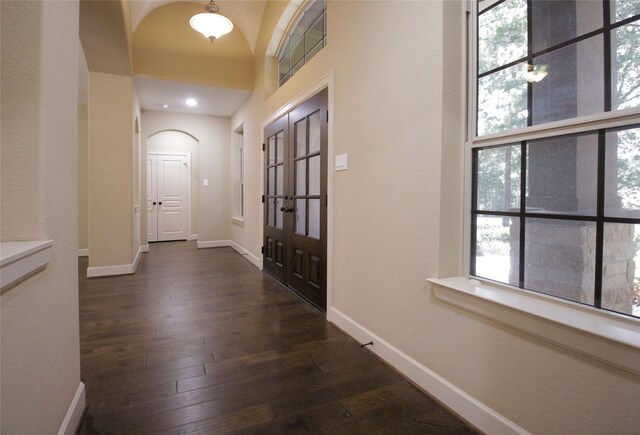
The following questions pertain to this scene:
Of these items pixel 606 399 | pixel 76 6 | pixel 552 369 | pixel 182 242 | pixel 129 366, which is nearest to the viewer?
pixel 606 399

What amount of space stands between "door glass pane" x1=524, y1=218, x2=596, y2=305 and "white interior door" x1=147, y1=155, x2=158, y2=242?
7.55 m

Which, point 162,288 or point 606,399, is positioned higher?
point 606,399

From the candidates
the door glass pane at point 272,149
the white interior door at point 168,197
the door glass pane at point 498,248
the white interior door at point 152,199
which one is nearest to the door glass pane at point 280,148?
the door glass pane at point 272,149

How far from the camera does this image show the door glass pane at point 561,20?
1255mm

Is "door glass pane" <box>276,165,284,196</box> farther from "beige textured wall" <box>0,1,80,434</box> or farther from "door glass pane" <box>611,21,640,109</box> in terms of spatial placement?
"door glass pane" <box>611,21,640,109</box>

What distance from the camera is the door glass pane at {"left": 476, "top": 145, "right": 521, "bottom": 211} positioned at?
4.84 feet

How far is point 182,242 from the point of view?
745cm

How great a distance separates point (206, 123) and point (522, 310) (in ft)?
22.1

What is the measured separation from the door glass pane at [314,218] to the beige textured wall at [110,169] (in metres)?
2.87

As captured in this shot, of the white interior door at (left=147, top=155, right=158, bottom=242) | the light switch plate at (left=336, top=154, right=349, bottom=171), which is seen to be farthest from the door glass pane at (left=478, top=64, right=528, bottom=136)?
the white interior door at (left=147, top=155, right=158, bottom=242)

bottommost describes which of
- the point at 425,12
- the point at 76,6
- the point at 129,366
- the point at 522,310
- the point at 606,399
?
the point at 129,366

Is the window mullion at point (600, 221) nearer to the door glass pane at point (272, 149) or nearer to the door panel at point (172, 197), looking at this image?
the door glass pane at point (272, 149)

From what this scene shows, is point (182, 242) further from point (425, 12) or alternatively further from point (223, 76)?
point (425, 12)

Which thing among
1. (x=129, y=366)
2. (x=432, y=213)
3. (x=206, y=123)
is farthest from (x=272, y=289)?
(x=206, y=123)
